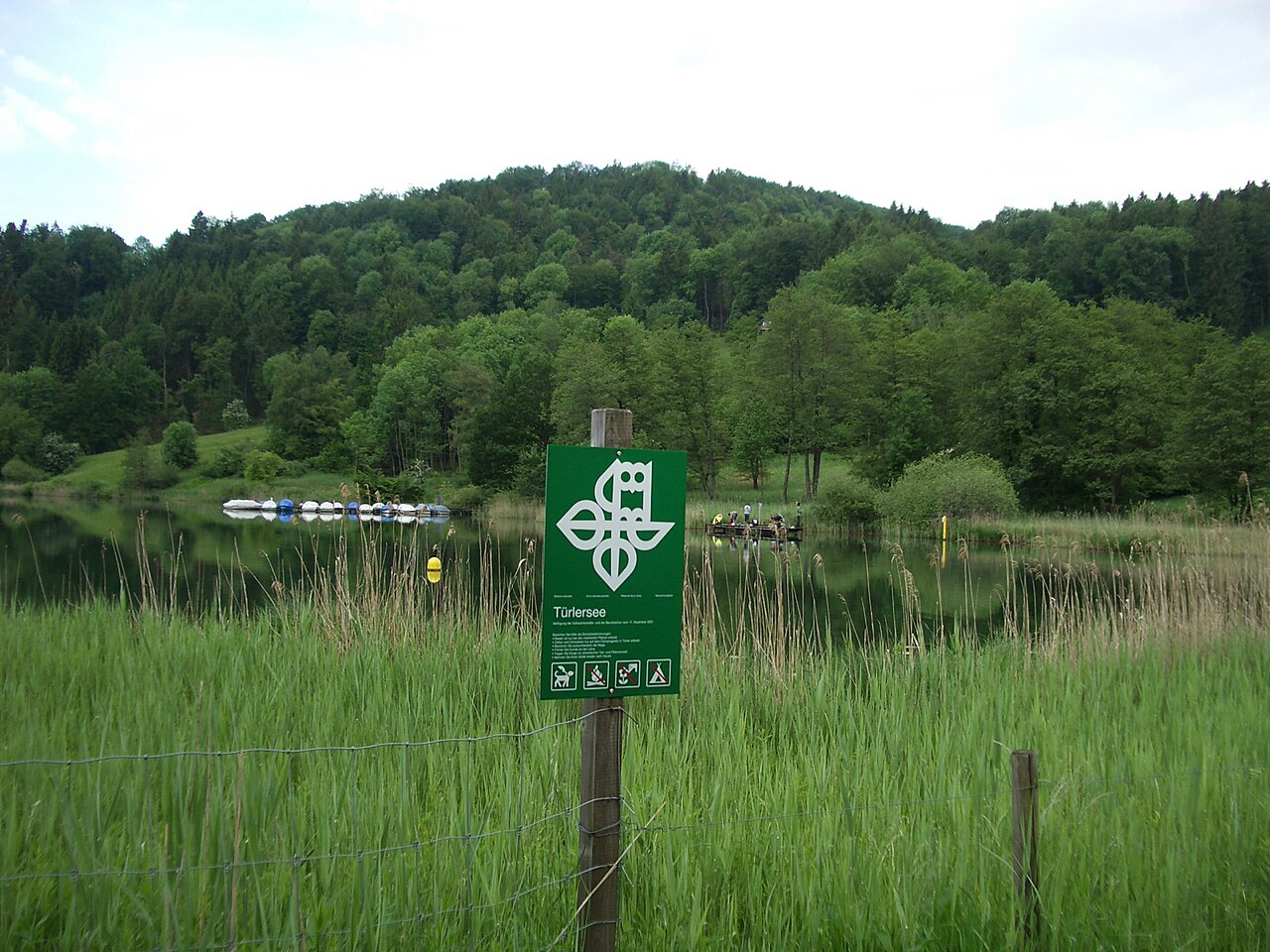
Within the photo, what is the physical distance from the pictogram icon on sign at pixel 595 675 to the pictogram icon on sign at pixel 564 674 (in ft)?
0.11

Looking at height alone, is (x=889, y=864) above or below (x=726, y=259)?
below

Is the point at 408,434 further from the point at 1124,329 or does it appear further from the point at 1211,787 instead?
the point at 1211,787

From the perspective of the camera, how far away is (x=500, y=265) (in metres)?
115

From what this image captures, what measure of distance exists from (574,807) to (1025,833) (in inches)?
55.7

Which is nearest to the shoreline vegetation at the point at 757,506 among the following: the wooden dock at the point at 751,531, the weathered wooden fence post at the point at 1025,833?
the wooden dock at the point at 751,531

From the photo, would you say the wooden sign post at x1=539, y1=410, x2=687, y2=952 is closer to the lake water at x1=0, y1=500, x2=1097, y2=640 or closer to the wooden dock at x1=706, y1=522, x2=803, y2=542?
the lake water at x1=0, y1=500, x2=1097, y2=640

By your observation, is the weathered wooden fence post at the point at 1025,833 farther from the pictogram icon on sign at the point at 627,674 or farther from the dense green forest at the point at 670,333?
the dense green forest at the point at 670,333

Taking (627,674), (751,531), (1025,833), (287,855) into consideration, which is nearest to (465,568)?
(287,855)

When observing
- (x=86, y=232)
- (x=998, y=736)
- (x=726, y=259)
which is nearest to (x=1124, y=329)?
(x=998, y=736)

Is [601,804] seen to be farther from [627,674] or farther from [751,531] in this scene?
[751,531]

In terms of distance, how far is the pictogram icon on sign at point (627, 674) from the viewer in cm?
255

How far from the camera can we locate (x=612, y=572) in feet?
8.34

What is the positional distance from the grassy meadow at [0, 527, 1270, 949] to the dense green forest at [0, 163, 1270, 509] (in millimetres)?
7626

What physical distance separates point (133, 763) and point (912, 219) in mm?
107910
